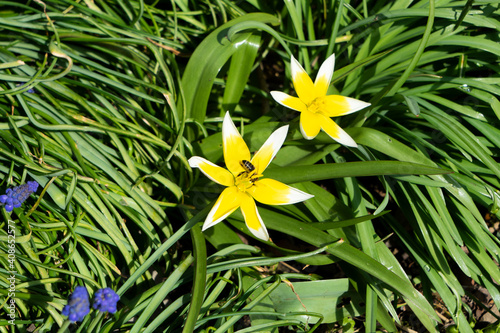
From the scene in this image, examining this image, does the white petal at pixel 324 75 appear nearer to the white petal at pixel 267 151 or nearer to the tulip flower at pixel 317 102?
the tulip flower at pixel 317 102

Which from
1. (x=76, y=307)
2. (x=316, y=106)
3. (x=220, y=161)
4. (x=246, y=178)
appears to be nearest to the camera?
(x=76, y=307)

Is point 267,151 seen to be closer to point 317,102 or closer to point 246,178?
point 246,178

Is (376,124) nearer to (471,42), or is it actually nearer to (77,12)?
(471,42)

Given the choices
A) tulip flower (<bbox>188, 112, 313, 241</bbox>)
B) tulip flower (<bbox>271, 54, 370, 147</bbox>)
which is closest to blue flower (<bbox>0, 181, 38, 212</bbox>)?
tulip flower (<bbox>188, 112, 313, 241</bbox>)

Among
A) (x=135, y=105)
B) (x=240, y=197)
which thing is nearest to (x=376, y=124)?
(x=240, y=197)

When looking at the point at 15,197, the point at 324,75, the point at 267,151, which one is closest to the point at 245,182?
the point at 267,151

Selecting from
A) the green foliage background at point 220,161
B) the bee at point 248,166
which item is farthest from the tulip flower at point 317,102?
the bee at point 248,166
